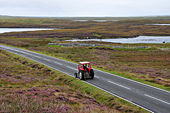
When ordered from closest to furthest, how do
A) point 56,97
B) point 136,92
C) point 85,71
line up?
point 56,97 → point 136,92 → point 85,71

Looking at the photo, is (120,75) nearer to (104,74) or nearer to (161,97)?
(104,74)

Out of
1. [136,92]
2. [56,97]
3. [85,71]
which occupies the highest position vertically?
[85,71]

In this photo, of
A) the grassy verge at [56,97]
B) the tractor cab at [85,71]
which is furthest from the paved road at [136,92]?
the grassy verge at [56,97]

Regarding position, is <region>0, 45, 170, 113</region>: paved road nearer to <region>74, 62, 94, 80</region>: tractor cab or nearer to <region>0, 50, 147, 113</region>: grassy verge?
<region>74, 62, 94, 80</region>: tractor cab

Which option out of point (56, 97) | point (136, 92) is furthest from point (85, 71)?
point (56, 97)

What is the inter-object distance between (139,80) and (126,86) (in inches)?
145

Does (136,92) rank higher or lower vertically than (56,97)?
lower

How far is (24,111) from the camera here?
11.4 m

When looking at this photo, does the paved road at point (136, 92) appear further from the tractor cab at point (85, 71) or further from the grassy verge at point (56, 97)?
the grassy verge at point (56, 97)

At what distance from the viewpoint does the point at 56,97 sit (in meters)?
18.8

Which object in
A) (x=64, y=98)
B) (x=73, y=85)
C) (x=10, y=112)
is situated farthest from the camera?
(x=73, y=85)

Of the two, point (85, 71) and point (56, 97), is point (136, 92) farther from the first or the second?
point (56, 97)

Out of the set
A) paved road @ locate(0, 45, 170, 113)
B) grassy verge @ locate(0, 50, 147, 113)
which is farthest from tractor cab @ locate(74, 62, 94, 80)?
grassy verge @ locate(0, 50, 147, 113)

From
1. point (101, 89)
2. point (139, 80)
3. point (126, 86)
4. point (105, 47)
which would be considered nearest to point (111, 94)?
point (101, 89)
